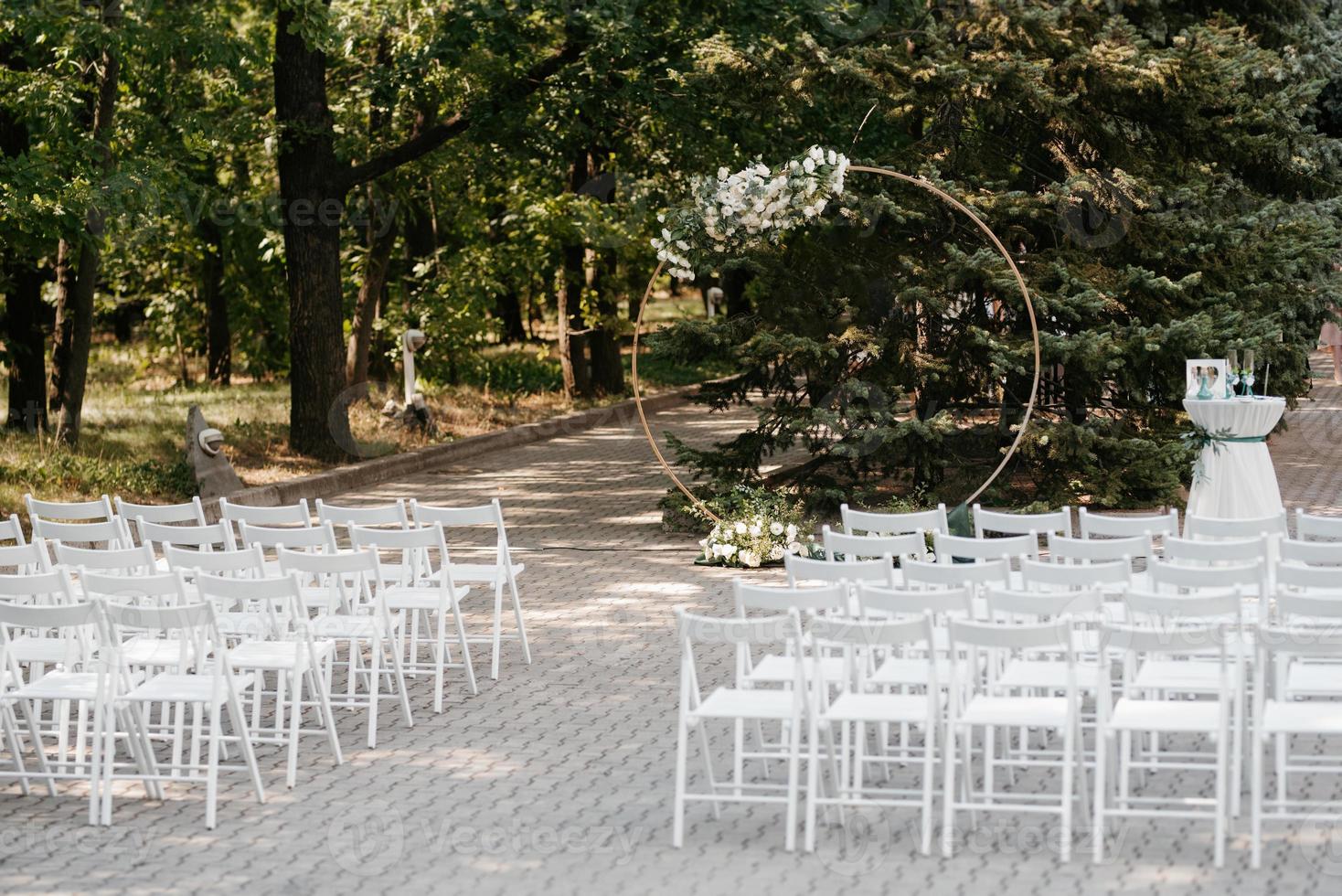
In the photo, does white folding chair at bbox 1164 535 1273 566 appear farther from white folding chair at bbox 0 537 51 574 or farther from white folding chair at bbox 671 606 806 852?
white folding chair at bbox 0 537 51 574

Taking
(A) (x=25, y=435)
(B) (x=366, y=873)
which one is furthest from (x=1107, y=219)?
(A) (x=25, y=435)

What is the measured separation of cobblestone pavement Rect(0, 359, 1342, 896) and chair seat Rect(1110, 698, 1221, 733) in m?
0.46

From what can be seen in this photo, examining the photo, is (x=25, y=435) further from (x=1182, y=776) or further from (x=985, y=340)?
(x=1182, y=776)

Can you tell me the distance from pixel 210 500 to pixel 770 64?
676 centimetres

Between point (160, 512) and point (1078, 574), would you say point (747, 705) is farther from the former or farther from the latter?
point (160, 512)

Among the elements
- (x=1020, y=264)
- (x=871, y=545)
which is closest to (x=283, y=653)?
(x=871, y=545)

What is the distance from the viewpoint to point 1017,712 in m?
6.15

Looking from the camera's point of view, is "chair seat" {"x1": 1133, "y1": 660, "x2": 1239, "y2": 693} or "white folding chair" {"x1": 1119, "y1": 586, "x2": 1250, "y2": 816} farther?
"chair seat" {"x1": 1133, "y1": 660, "x2": 1239, "y2": 693}

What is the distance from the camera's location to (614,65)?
56.3ft

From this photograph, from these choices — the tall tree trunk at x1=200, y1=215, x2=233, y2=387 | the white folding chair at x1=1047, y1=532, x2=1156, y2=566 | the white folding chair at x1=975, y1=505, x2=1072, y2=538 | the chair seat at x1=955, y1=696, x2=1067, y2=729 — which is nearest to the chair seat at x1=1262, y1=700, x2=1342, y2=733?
the chair seat at x1=955, y1=696, x2=1067, y2=729

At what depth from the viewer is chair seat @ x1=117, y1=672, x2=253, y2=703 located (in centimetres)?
668

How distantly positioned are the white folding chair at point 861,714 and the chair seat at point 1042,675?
31 cm

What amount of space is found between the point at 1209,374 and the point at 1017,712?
7290 millimetres

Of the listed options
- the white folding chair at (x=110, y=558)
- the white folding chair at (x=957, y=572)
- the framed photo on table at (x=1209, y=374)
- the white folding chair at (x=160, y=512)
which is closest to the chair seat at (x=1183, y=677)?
the white folding chair at (x=957, y=572)
